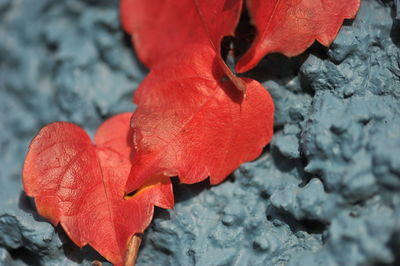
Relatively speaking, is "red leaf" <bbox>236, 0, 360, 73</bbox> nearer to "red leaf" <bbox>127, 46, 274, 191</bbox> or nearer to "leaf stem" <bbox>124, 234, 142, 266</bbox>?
"red leaf" <bbox>127, 46, 274, 191</bbox>

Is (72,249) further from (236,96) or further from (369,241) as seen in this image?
(369,241)

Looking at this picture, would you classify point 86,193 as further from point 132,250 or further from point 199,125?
point 199,125

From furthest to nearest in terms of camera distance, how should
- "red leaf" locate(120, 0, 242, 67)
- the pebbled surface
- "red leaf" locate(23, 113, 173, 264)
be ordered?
"red leaf" locate(120, 0, 242, 67) < "red leaf" locate(23, 113, 173, 264) < the pebbled surface

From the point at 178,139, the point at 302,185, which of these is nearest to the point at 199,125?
the point at 178,139

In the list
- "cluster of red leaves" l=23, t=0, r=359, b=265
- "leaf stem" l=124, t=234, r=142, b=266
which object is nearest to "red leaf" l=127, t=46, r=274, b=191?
"cluster of red leaves" l=23, t=0, r=359, b=265

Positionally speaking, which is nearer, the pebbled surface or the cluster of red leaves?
the pebbled surface

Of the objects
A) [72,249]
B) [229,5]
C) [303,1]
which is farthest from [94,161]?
[303,1]
